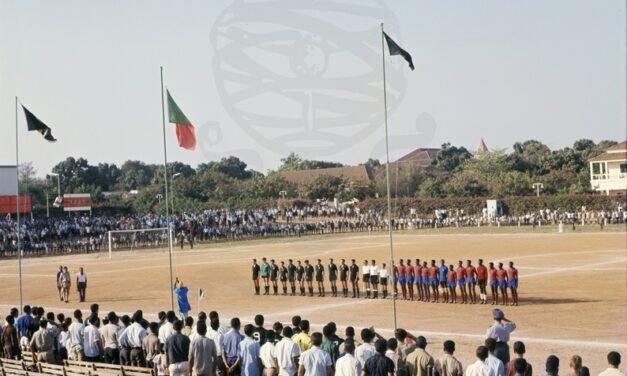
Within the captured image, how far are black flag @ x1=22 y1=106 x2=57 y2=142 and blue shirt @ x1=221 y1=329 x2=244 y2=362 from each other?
52.0 ft

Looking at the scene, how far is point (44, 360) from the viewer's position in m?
13.6

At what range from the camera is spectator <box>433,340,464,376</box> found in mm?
9461

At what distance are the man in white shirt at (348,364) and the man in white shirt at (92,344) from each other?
17.6 ft

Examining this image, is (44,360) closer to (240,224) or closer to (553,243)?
(553,243)

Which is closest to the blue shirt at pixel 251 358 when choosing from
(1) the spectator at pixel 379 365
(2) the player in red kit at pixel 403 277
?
(1) the spectator at pixel 379 365

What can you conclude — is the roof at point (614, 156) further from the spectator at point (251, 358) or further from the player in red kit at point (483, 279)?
the spectator at point (251, 358)

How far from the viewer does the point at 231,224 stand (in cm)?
6962

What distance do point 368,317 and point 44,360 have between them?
11409mm

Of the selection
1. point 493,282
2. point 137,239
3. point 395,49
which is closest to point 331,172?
point 137,239

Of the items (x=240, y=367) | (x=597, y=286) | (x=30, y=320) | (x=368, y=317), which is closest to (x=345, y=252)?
(x=597, y=286)

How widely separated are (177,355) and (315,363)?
92.1 inches

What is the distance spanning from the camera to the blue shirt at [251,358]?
11047 mm

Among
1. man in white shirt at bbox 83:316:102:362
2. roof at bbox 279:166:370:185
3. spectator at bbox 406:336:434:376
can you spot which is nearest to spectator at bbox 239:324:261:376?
spectator at bbox 406:336:434:376

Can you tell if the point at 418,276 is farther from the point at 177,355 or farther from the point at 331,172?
the point at 331,172
